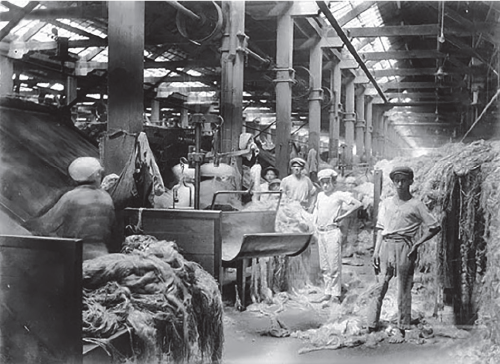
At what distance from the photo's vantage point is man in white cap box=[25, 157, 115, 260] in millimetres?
4281

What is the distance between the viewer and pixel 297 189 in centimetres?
1007

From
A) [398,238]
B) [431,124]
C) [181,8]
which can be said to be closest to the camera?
[398,238]

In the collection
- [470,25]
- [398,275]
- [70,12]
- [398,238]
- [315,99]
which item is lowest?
[398,275]

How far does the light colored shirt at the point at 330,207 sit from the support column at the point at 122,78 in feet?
10.6

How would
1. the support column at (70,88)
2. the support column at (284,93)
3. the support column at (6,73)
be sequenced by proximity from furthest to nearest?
the support column at (70,88)
the support column at (6,73)
the support column at (284,93)

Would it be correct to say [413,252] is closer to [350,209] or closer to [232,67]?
[350,209]

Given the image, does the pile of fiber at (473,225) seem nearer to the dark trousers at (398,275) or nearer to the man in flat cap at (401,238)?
the man in flat cap at (401,238)

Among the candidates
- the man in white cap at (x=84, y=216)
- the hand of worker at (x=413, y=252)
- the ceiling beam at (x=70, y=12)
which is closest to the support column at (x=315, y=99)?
the ceiling beam at (x=70, y=12)

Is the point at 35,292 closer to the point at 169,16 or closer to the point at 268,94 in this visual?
the point at 169,16

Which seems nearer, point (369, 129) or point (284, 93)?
point (284, 93)

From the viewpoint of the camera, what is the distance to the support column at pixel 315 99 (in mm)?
14703

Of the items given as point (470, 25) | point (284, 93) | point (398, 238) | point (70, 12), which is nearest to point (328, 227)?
point (398, 238)

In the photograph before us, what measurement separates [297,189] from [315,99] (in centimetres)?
555

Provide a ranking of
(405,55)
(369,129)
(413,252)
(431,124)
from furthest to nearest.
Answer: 1. (431,124)
2. (369,129)
3. (405,55)
4. (413,252)
